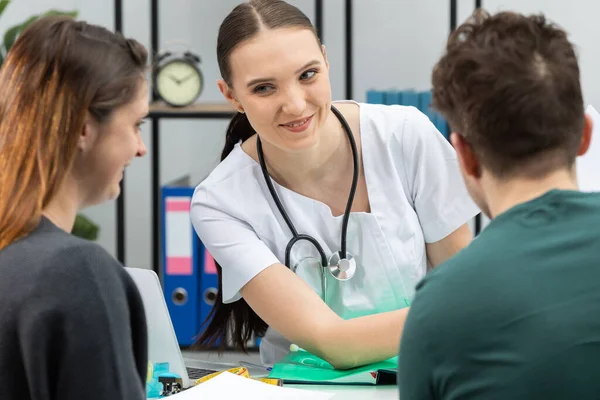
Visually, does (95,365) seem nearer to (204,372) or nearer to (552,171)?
(552,171)

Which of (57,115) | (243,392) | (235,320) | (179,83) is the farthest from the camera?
(179,83)

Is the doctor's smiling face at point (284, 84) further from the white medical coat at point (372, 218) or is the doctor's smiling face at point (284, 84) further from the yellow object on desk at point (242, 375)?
the yellow object on desk at point (242, 375)

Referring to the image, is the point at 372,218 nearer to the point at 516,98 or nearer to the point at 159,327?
the point at 159,327

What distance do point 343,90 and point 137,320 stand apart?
8.70 feet

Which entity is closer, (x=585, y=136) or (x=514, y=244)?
(x=514, y=244)

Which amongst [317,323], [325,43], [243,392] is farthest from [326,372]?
[325,43]

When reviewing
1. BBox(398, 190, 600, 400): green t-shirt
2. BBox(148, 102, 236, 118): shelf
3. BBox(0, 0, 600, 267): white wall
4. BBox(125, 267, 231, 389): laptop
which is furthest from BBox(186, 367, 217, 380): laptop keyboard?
BBox(0, 0, 600, 267): white wall

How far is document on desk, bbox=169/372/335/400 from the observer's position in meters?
1.49

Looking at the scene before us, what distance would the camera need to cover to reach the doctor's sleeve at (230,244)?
5.90 ft

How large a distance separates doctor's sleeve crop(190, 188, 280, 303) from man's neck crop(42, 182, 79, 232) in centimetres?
74

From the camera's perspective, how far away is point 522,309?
912 millimetres

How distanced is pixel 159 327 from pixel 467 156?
822 mm

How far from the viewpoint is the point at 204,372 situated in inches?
68.8

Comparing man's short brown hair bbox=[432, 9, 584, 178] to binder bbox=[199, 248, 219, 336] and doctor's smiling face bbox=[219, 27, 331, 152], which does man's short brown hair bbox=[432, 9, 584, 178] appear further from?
binder bbox=[199, 248, 219, 336]
